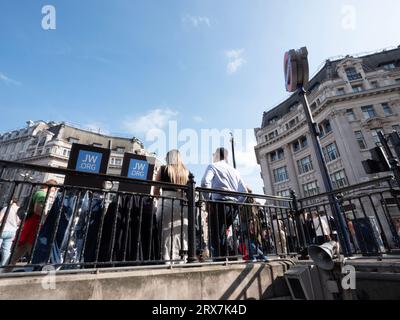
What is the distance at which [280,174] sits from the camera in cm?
3625

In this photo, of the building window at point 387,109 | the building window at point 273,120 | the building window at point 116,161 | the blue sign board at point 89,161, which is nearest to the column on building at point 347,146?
the building window at point 387,109

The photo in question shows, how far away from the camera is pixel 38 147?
44.7 m

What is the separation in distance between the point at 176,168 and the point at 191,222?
1.27 metres

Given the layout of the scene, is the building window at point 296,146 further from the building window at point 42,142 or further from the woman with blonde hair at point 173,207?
the building window at point 42,142

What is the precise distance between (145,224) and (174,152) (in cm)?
153

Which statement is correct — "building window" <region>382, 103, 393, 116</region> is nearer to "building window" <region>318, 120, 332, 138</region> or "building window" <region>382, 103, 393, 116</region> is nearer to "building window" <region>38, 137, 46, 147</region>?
"building window" <region>318, 120, 332, 138</region>

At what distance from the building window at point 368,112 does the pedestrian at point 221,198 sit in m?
31.5

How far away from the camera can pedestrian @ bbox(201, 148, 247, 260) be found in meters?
3.51

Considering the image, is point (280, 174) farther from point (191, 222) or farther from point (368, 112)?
point (191, 222)

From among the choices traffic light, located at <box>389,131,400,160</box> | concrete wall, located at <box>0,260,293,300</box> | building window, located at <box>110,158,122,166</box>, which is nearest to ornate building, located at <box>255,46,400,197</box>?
traffic light, located at <box>389,131,400,160</box>

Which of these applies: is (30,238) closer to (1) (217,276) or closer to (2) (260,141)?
(1) (217,276)
